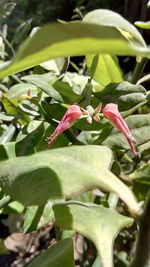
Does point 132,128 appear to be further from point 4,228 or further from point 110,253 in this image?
point 4,228

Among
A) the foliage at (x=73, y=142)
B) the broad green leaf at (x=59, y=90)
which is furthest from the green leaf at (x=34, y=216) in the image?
the broad green leaf at (x=59, y=90)

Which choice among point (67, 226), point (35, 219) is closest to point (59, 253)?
point (67, 226)

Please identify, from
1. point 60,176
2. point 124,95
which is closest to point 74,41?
point 60,176

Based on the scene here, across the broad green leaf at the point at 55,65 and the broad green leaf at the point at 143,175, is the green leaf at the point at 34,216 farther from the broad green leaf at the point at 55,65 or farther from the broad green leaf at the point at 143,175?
the broad green leaf at the point at 55,65

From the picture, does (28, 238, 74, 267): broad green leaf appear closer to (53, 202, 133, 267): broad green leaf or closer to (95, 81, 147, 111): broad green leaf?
(53, 202, 133, 267): broad green leaf

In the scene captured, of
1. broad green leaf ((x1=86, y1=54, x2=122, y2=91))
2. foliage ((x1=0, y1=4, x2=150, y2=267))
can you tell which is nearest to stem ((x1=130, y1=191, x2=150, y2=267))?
foliage ((x1=0, y1=4, x2=150, y2=267))

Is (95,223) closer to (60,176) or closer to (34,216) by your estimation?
(60,176)
